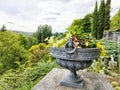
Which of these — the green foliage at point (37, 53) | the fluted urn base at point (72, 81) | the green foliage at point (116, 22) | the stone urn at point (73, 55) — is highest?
the green foliage at point (116, 22)

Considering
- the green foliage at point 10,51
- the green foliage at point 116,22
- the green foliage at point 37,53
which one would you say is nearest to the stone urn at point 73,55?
the green foliage at point 37,53

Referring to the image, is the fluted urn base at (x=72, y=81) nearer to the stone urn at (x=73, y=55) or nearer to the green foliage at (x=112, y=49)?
the stone urn at (x=73, y=55)

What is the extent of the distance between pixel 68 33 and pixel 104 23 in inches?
450

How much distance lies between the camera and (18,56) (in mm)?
13305

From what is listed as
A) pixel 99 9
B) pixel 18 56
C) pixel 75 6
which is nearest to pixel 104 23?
pixel 99 9

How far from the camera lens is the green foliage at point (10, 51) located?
12469 mm

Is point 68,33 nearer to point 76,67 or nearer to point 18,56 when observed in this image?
point 76,67

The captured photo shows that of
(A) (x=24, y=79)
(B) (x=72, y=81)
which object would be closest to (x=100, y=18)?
(A) (x=24, y=79)

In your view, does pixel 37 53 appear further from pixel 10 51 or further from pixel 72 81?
pixel 72 81

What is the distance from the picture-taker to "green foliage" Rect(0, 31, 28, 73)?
12.5 meters

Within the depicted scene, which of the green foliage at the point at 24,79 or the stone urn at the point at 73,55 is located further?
the green foliage at the point at 24,79

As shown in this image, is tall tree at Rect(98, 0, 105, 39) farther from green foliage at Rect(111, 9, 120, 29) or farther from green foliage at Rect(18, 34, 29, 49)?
green foliage at Rect(18, 34, 29, 49)

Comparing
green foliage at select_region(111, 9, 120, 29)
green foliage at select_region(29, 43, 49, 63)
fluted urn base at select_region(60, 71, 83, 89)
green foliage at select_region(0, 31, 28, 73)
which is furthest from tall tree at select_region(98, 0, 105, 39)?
fluted urn base at select_region(60, 71, 83, 89)

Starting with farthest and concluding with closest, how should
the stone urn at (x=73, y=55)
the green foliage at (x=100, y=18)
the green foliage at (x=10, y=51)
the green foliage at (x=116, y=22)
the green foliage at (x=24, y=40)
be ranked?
1. the green foliage at (x=24, y=40)
2. the green foliage at (x=10, y=51)
3. the green foliage at (x=100, y=18)
4. the green foliage at (x=116, y=22)
5. the stone urn at (x=73, y=55)
